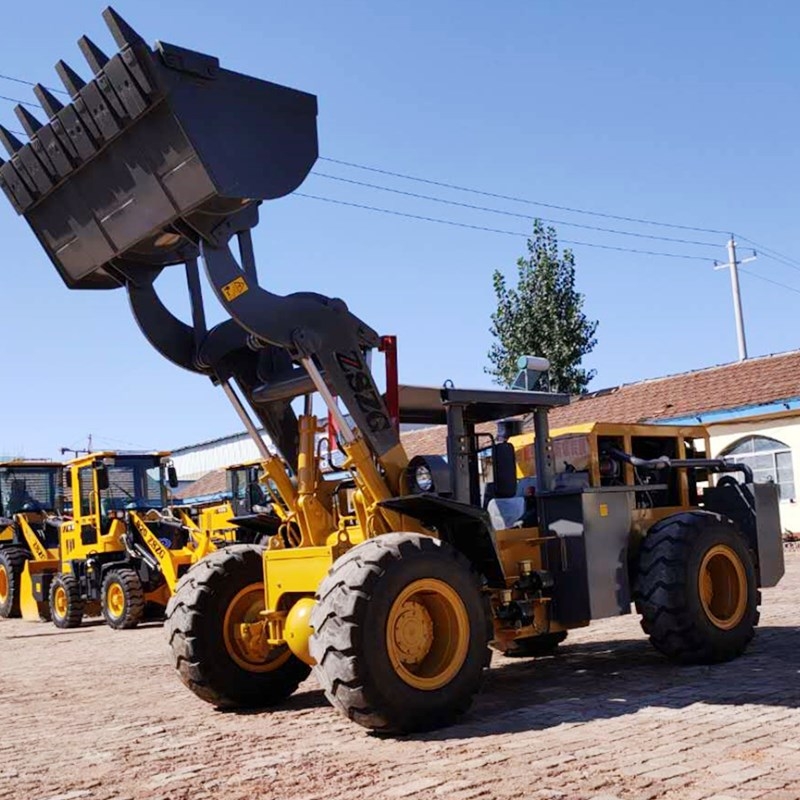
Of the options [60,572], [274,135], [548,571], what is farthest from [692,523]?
[60,572]

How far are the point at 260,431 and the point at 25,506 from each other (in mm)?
14700

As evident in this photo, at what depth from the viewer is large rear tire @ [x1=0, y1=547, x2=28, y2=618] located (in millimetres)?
20422

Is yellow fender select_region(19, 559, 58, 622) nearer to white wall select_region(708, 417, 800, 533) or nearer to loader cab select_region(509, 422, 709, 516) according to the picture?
Answer: loader cab select_region(509, 422, 709, 516)

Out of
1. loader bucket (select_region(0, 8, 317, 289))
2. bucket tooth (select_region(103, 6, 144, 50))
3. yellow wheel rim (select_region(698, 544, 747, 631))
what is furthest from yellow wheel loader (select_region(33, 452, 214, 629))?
bucket tooth (select_region(103, 6, 144, 50))

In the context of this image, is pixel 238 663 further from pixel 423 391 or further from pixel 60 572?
pixel 60 572

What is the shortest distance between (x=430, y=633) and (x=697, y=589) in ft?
8.71

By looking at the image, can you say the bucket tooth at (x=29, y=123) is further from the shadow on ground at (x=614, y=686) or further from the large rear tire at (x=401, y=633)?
the shadow on ground at (x=614, y=686)

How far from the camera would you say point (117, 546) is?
17891 mm

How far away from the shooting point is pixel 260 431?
8492 mm

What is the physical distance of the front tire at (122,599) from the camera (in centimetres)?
1662

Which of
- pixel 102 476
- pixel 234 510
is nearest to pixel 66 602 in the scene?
pixel 102 476

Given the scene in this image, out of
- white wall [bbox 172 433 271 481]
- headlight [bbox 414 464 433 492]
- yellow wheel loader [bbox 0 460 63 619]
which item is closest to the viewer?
headlight [bbox 414 464 433 492]

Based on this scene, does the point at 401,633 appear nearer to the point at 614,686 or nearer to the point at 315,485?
the point at 315,485

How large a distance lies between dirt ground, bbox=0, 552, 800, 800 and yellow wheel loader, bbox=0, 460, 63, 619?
34.9 ft
